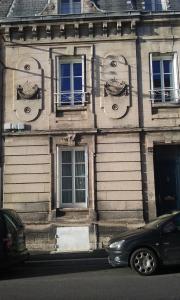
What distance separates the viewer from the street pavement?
7.71 m

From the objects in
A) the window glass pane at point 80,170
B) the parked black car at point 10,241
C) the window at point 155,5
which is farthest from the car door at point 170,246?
the window at point 155,5

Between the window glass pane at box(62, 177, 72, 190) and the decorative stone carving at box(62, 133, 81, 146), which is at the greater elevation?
the decorative stone carving at box(62, 133, 81, 146)

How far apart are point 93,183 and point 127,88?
333 cm

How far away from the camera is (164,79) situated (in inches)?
603

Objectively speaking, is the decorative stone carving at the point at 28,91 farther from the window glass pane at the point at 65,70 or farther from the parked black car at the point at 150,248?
the parked black car at the point at 150,248

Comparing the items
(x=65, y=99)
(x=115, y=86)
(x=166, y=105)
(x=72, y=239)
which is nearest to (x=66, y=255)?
(x=72, y=239)

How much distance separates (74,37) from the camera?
1541 cm

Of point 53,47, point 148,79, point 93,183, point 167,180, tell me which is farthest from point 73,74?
point 167,180

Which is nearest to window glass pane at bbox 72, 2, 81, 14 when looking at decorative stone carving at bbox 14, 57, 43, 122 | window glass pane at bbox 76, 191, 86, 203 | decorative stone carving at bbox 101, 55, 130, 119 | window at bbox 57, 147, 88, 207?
decorative stone carving at bbox 101, 55, 130, 119

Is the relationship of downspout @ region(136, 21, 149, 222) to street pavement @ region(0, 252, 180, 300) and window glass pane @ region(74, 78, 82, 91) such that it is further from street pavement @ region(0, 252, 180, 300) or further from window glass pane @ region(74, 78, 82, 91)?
street pavement @ region(0, 252, 180, 300)

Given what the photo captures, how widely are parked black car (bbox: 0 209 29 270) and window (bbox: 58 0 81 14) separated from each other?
8.06 metres

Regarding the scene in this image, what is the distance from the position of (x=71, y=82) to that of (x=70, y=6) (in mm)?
2756

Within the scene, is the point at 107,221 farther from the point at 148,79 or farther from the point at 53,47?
the point at 53,47

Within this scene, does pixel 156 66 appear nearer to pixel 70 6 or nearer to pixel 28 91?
pixel 70 6
